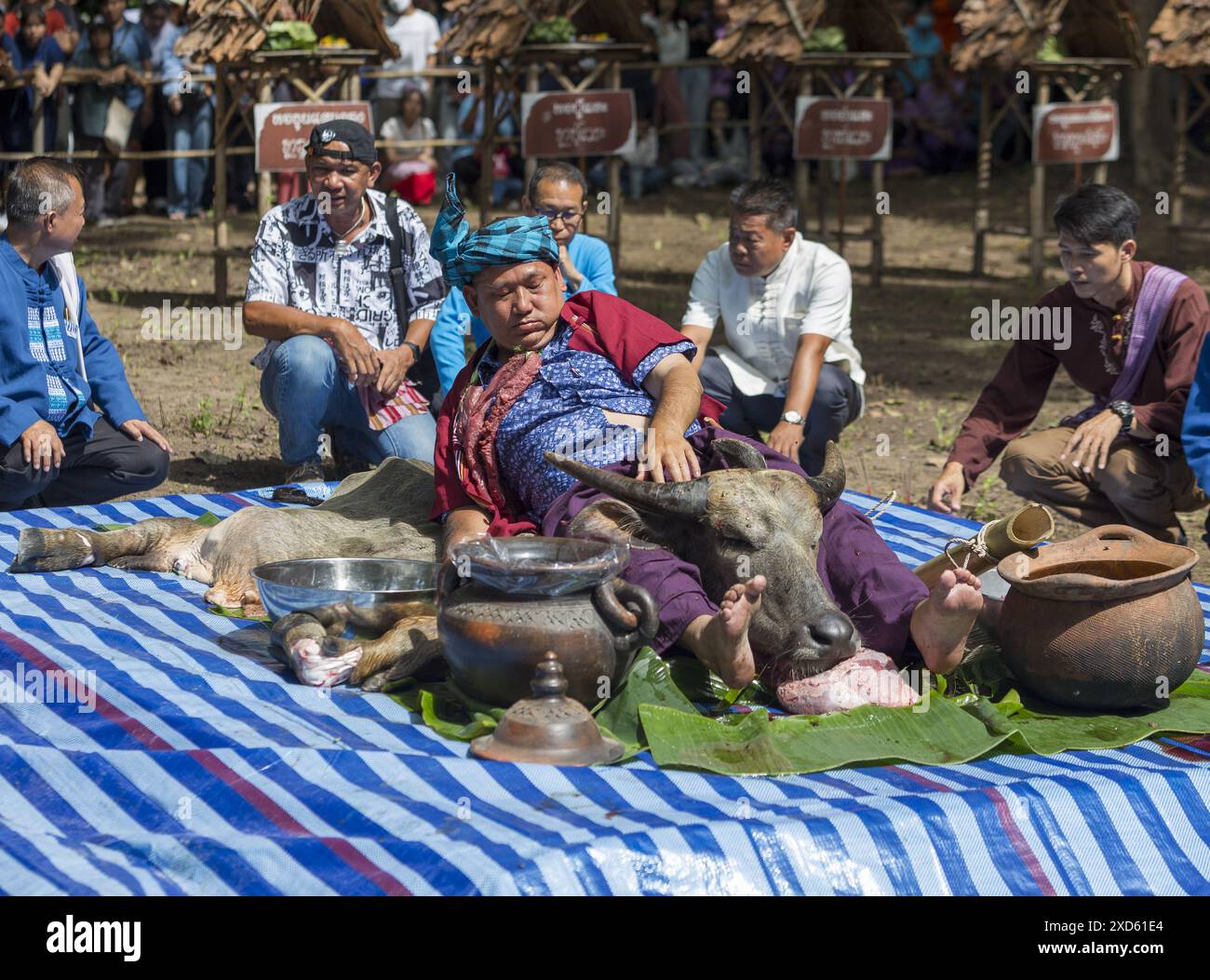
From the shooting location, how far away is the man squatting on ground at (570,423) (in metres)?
4.57

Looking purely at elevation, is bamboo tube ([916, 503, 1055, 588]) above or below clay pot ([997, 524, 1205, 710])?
above

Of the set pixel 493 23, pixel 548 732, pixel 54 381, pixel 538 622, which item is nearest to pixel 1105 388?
pixel 538 622

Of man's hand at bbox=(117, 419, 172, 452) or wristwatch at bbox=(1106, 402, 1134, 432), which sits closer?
wristwatch at bbox=(1106, 402, 1134, 432)

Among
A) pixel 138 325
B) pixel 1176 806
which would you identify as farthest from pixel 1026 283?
pixel 1176 806

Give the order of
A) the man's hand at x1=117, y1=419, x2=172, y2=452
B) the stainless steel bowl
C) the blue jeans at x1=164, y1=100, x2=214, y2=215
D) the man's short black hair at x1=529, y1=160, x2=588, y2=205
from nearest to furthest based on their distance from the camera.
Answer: the stainless steel bowl < the man's hand at x1=117, y1=419, x2=172, y2=452 < the man's short black hair at x1=529, y1=160, x2=588, y2=205 < the blue jeans at x1=164, y1=100, x2=214, y2=215

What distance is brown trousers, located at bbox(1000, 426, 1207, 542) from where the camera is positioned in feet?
20.4

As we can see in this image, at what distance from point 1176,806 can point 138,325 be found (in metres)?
10.1

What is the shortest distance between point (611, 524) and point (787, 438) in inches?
96.9

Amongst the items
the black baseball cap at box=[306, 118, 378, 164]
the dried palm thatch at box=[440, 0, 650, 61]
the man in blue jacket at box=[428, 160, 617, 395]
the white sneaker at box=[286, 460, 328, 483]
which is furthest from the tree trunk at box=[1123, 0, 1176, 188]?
the white sneaker at box=[286, 460, 328, 483]

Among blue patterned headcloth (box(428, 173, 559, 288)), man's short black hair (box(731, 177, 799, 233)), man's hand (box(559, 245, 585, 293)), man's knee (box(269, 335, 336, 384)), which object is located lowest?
man's knee (box(269, 335, 336, 384))

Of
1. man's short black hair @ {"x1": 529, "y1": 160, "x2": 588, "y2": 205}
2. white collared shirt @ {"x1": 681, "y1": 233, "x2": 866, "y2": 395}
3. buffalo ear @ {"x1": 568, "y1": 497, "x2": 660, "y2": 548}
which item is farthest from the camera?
white collared shirt @ {"x1": 681, "y1": 233, "x2": 866, "y2": 395}

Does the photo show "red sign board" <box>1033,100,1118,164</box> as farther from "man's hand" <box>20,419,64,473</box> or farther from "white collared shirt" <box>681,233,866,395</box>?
"man's hand" <box>20,419,64,473</box>

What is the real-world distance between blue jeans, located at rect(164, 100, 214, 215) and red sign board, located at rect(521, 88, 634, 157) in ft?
19.5

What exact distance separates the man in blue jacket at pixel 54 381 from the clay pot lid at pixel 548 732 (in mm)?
3169
